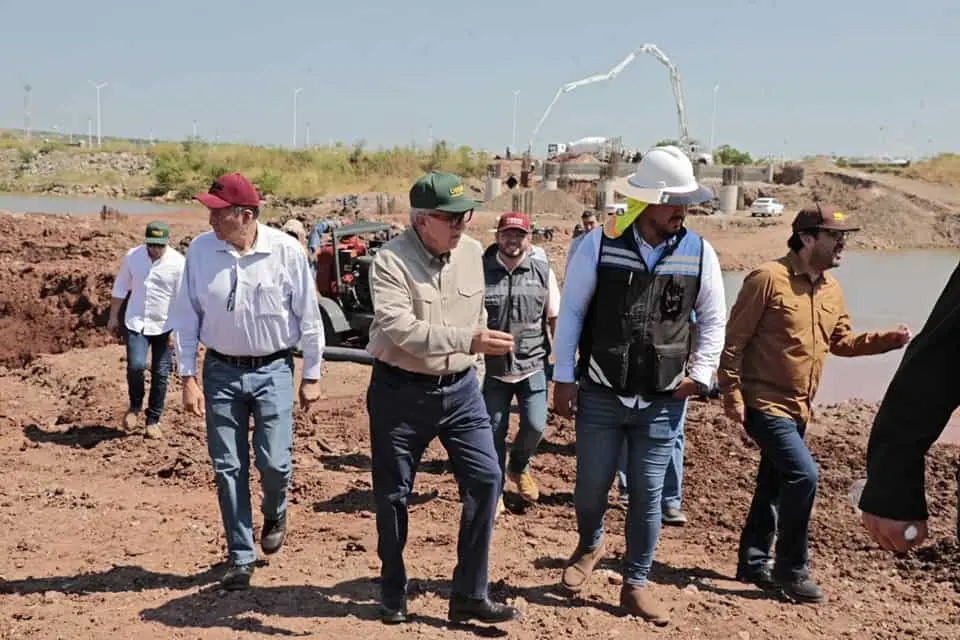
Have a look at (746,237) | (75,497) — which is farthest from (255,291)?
(746,237)

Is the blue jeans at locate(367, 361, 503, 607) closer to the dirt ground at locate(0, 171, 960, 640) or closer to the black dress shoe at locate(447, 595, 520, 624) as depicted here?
the black dress shoe at locate(447, 595, 520, 624)

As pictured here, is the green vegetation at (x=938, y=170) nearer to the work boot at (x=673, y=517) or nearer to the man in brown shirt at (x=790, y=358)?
the work boot at (x=673, y=517)

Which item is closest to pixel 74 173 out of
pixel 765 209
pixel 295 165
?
pixel 295 165

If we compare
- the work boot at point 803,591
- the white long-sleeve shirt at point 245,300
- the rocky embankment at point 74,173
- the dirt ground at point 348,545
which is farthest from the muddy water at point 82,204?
the work boot at point 803,591

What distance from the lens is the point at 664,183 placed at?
4.29 meters

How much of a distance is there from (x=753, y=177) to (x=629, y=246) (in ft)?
191

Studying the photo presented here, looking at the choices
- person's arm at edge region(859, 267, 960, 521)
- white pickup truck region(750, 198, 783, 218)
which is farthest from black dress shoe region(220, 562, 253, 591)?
white pickup truck region(750, 198, 783, 218)

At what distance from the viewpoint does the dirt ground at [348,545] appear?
4.41 meters

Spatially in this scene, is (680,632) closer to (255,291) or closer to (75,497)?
(255,291)

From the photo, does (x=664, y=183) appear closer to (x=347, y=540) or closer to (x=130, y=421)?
(x=347, y=540)

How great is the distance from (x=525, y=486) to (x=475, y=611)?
7.04 ft

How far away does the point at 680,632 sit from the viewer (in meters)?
4.37

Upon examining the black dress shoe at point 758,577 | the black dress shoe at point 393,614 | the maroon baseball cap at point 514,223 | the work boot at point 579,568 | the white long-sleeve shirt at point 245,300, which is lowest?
the black dress shoe at point 758,577

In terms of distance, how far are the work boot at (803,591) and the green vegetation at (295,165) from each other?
5224 centimetres
